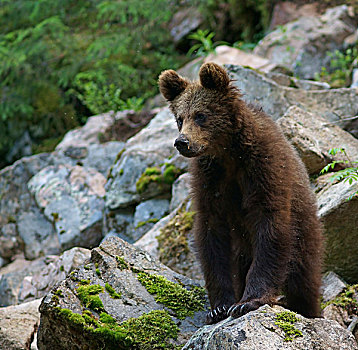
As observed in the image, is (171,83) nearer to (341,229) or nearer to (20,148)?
(341,229)

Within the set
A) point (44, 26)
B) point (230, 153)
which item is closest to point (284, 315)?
point (230, 153)

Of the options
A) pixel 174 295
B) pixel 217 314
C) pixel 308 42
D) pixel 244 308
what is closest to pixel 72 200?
pixel 174 295

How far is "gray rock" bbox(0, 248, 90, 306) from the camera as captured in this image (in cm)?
652

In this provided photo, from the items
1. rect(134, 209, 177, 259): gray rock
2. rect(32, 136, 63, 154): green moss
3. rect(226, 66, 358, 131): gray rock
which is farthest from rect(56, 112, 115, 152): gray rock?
rect(226, 66, 358, 131): gray rock

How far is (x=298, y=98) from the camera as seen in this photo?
26.0 ft

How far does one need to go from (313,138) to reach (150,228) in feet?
10.5

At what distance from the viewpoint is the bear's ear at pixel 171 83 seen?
203 inches

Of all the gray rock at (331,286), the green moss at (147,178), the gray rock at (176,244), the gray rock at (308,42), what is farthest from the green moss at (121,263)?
the gray rock at (308,42)

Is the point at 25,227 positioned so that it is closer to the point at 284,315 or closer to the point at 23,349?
the point at 23,349

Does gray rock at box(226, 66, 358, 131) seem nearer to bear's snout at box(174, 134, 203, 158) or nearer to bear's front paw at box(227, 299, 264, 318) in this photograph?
bear's snout at box(174, 134, 203, 158)

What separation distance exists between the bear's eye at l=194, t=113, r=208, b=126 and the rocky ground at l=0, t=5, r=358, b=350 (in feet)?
5.00

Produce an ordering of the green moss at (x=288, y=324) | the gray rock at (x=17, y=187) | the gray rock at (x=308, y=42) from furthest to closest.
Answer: the gray rock at (x=308, y=42), the gray rock at (x=17, y=187), the green moss at (x=288, y=324)

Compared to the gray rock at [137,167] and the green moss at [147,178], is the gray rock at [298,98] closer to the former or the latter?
the gray rock at [137,167]

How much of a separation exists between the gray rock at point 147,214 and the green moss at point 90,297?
3855 mm
